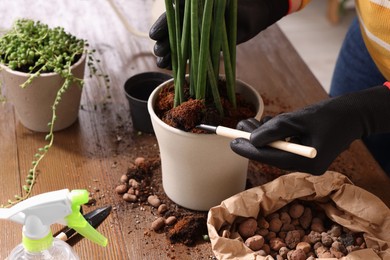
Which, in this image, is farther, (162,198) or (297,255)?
(162,198)

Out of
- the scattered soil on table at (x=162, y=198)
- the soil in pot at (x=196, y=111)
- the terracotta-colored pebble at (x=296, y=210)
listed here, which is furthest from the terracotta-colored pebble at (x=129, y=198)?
the terracotta-colored pebble at (x=296, y=210)

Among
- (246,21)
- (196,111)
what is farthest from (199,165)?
(246,21)

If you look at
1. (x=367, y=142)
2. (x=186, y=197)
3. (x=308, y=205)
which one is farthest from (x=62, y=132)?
(x=367, y=142)

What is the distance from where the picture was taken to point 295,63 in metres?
1.28

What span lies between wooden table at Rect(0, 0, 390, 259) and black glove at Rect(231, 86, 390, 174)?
0.18 meters

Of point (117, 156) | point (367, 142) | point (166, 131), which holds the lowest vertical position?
point (367, 142)

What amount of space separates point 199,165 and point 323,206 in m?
0.21

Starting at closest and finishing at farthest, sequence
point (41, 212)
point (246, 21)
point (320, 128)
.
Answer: point (41, 212) < point (320, 128) < point (246, 21)

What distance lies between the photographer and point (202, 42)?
0.79 meters

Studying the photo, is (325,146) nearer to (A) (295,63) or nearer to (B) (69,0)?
(A) (295,63)

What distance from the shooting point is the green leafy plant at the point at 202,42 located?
788 mm

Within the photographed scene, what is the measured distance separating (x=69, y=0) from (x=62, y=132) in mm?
535

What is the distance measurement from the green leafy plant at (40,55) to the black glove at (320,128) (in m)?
0.36

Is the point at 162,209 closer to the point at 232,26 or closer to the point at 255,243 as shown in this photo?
the point at 255,243
